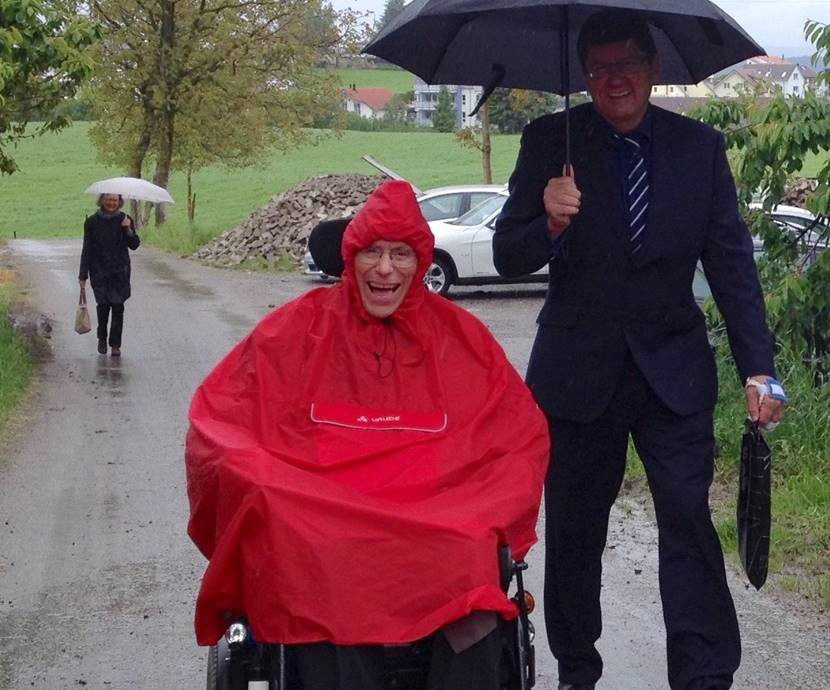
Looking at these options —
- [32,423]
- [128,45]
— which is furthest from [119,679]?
[128,45]

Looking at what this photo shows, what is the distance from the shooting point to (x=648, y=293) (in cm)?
436

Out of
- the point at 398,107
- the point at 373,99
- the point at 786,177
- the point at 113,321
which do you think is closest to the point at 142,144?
the point at 113,321

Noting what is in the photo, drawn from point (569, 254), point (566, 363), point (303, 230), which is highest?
point (569, 254)

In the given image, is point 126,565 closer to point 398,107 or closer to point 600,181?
point 600,181

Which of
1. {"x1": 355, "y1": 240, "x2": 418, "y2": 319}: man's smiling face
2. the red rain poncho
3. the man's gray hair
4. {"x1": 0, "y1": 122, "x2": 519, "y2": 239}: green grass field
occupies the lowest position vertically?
{"x1": 0, "y1": 122, "x2": 519, "y2": 239}: green grass field

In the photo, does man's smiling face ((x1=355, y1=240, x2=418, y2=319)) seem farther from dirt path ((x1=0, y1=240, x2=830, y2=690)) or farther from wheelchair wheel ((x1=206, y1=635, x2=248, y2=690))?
dirt path ((x1=0, y1=240, x2=830, y2=690))

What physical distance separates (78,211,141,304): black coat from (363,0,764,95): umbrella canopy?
32.2 ft

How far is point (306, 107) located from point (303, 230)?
1050cm

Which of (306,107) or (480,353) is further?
(306,107)

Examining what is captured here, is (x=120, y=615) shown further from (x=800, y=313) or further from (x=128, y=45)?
(x=128, y=45)

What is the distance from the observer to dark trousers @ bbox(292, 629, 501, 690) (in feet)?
11.5

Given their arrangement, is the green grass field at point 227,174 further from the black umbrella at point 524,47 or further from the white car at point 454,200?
the black umbrella at point 524,47

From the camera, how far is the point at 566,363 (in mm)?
4438

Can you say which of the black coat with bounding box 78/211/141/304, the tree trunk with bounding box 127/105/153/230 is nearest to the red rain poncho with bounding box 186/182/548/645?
the black coat with bounding box 78/211/141/304
